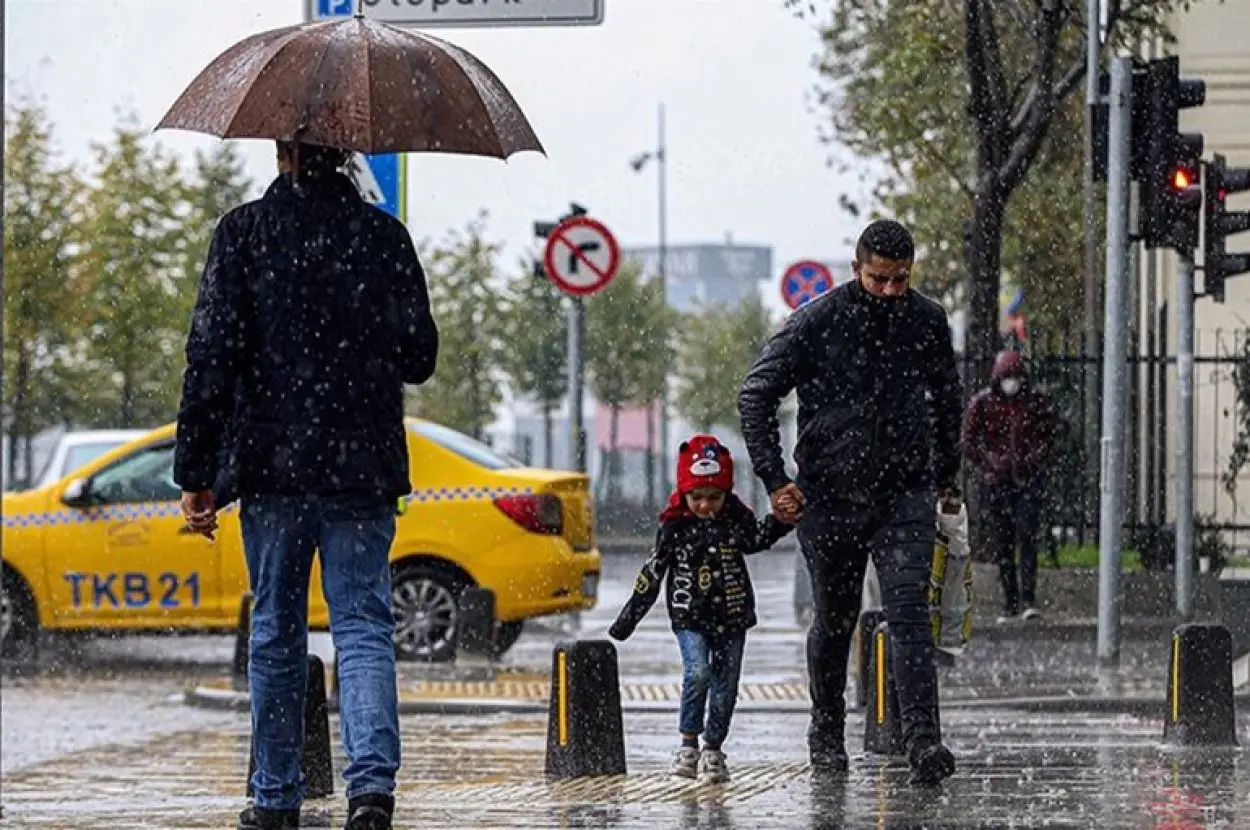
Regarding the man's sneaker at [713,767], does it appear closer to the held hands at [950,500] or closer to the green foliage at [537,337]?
the held hands at [950,500]

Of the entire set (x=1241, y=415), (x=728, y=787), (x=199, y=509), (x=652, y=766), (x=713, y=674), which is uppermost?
(x=1241, y=415)

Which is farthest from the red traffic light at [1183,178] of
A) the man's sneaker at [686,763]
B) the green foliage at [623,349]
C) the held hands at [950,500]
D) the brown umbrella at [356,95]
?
the green foliage at [623,349]

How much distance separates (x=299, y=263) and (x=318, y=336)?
0.60ft

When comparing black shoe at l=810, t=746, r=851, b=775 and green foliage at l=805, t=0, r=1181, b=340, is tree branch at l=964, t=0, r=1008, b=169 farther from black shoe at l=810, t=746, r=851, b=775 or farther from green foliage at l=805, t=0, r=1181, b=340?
black shoe at l=810, t=746, r=851, b=775

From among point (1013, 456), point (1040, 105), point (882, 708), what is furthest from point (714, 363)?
point (882, 708)

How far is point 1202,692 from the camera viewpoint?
37.1 ft

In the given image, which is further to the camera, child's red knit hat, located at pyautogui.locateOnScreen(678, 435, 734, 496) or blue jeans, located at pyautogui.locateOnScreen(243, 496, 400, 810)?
child's red knit hat, located at pyautogui.locateOnScreen(678, 435, 734, 496)

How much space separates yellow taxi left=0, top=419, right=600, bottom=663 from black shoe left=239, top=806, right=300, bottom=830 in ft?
33.8

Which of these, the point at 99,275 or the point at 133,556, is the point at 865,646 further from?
the point at 99,275

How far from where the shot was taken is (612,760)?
10.4 m

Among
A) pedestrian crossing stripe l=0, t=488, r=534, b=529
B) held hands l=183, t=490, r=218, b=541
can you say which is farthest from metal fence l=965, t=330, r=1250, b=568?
held hands l=183, t=490, r=218, b=541

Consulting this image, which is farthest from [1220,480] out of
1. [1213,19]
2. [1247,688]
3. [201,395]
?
[201,395]

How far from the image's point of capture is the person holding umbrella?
717cm

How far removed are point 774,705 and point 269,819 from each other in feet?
25.1
